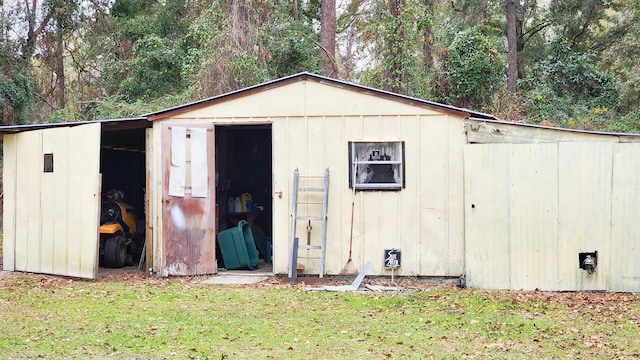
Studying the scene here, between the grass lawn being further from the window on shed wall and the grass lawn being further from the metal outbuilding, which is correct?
the window on shed wall

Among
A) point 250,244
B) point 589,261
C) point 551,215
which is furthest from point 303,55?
point 589,261

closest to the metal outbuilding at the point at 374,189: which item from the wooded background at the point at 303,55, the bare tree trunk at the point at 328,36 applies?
the wooded background at the point at 303,55

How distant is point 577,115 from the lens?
20.7 metres

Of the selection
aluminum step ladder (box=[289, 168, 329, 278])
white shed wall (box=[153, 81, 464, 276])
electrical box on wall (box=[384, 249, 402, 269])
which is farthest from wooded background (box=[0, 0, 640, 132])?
electrical box on wall (box=[384, 249, 402, 269])

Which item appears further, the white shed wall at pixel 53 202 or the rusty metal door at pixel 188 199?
the rusty metal door at pixel 188 199

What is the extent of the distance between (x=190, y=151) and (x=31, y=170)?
2530 millimetres

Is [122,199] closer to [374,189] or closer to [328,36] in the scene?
[374,189]

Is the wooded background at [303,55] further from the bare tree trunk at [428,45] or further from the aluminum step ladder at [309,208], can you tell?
the aluminum step ladder at [309,208]

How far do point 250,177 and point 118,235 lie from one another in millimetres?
3027

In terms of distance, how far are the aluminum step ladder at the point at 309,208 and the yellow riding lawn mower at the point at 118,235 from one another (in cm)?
312

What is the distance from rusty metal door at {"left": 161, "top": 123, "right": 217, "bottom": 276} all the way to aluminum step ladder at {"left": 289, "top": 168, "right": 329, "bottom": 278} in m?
1.32

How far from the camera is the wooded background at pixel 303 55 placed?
17859 millimetres

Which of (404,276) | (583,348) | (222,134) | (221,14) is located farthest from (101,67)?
(583,348)

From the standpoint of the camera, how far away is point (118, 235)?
10.9 metres
